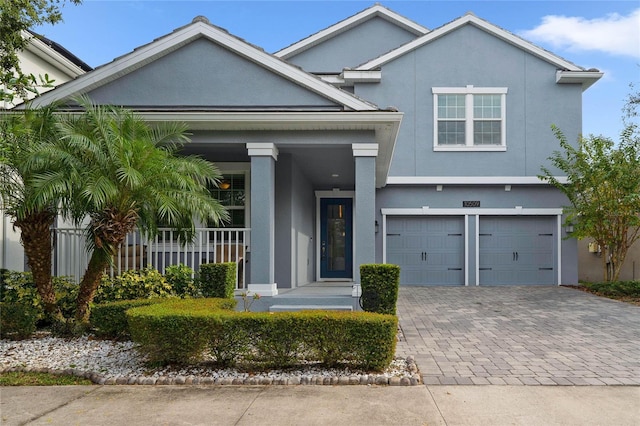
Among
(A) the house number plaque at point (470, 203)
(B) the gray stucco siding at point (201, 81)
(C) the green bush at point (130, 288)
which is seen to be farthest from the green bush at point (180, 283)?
(A) the house number plaque at point (470, 203)

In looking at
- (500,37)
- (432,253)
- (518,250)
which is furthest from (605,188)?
(500,37)

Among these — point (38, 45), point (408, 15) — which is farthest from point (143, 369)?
point (408, 15)

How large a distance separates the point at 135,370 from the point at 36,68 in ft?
29.9

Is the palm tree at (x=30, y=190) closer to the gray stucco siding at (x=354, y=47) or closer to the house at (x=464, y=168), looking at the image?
the house at (x=464, y=168)

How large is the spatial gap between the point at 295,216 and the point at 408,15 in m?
10.3

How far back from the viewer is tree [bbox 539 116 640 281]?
41.1 feet

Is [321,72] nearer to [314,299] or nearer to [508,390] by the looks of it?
[314,299]

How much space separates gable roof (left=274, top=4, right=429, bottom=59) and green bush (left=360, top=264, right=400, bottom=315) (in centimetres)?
1143

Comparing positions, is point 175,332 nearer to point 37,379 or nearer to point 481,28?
point 37,379

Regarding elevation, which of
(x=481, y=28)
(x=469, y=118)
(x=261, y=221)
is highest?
(x=481, y=28)

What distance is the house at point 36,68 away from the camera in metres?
9.12

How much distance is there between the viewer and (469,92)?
14.3 meters

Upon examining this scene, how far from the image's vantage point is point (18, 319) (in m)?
6.77

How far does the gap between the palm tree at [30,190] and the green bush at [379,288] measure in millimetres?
4708
